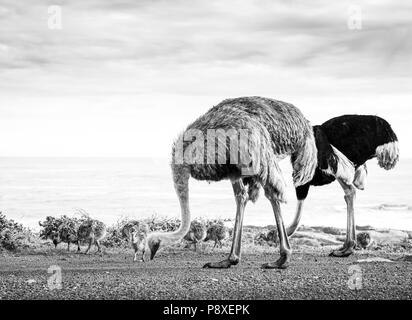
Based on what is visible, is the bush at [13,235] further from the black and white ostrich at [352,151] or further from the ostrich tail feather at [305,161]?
the ostrich tail feather at [305,161]

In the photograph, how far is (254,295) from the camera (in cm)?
941

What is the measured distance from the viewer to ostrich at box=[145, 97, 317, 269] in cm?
1044

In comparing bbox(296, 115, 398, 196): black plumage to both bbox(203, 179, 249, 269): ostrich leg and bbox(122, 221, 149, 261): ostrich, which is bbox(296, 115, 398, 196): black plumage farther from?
bbox(122, 221, 149, 261): ostrich

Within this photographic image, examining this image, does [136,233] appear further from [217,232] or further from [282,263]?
[282,263]

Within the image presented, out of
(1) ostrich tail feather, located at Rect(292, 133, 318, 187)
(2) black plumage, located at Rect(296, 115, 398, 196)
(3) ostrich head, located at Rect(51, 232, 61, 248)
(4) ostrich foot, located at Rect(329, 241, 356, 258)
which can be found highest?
(2) black plumage, located at Rect(296, 115, 398, 196)

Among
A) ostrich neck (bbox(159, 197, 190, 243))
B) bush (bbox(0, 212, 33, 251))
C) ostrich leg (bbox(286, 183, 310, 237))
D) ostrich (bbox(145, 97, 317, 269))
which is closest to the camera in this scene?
ostrich (bbox(145, 97, 317, 269))

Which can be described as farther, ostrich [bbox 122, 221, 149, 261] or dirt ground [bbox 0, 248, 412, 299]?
ostrich [bbox 122, 221, 149, 261]

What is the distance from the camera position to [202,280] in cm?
1008

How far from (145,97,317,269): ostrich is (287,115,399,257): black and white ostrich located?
6.44 feet

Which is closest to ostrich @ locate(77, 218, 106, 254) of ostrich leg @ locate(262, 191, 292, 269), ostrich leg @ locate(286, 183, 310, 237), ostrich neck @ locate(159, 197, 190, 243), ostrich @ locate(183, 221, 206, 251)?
ostrich @ locate(183, 221, 206, 251)

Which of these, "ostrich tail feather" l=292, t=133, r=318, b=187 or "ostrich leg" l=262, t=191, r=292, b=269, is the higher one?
"ostrich tail feather" l=292, t=133, r=318, b=187

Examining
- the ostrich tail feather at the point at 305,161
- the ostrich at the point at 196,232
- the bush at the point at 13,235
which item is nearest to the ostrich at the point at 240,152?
the ostrich tail feather at the point at 305,161

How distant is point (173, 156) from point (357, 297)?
3601 millimetres
